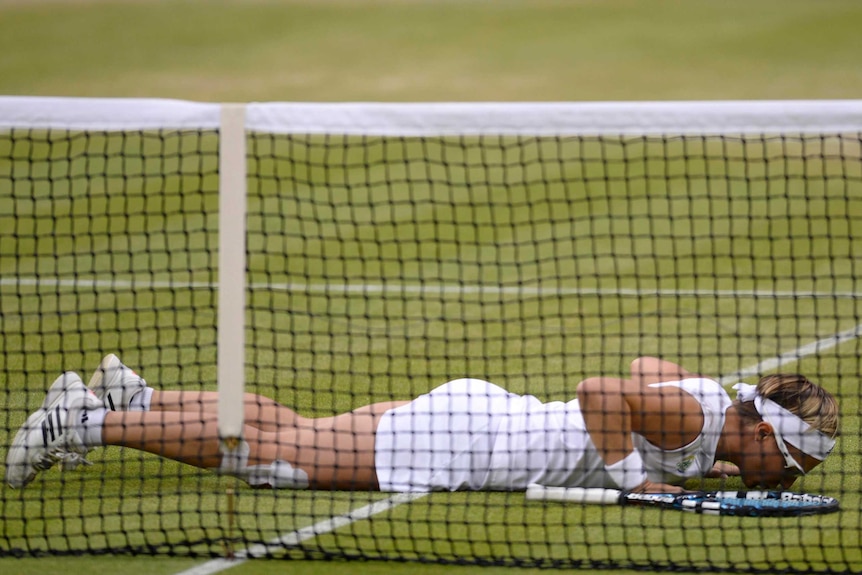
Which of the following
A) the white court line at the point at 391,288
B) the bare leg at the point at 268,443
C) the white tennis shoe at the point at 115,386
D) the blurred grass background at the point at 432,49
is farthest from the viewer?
the blurred grass background at the point at 432,49

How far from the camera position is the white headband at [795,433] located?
16.8 ft

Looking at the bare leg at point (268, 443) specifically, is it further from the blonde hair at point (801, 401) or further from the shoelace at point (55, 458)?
the blonde hair at point (801, 401)

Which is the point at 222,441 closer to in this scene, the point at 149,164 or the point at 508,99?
the point at 149,164

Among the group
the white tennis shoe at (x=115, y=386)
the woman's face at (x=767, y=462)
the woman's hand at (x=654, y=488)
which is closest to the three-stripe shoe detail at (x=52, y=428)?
the white tennis shoe at (x=115, y=386)

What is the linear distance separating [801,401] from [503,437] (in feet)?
4.23

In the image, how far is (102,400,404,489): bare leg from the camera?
5.30m

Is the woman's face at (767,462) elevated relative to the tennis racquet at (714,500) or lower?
elevated

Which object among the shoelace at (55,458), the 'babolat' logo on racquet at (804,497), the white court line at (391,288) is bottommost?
the 'babolat' logo on racquet at (804,497)

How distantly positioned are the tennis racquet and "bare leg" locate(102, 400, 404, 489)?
0.78 m

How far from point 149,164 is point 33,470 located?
30.9 ft

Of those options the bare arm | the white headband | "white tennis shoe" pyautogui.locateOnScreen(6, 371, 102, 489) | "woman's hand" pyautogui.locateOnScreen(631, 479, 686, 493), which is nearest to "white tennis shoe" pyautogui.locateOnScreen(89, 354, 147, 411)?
"white tennis shoe" pyautogui.locateOnScreen(6, 371, 102, 489)

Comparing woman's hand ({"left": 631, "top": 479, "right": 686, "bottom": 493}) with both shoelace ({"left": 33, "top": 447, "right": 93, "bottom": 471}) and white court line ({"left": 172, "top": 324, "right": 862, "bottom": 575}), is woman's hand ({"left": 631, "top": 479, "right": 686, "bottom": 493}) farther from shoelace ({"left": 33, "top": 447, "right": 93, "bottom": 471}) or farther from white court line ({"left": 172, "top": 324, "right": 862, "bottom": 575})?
shoelace ({"left": 33, "top": 447, "right": 93, "bottom": 471})

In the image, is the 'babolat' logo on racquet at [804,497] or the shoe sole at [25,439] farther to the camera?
the shoe sole at [25,439]

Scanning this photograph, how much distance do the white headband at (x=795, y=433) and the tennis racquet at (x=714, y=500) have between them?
0.60ft
